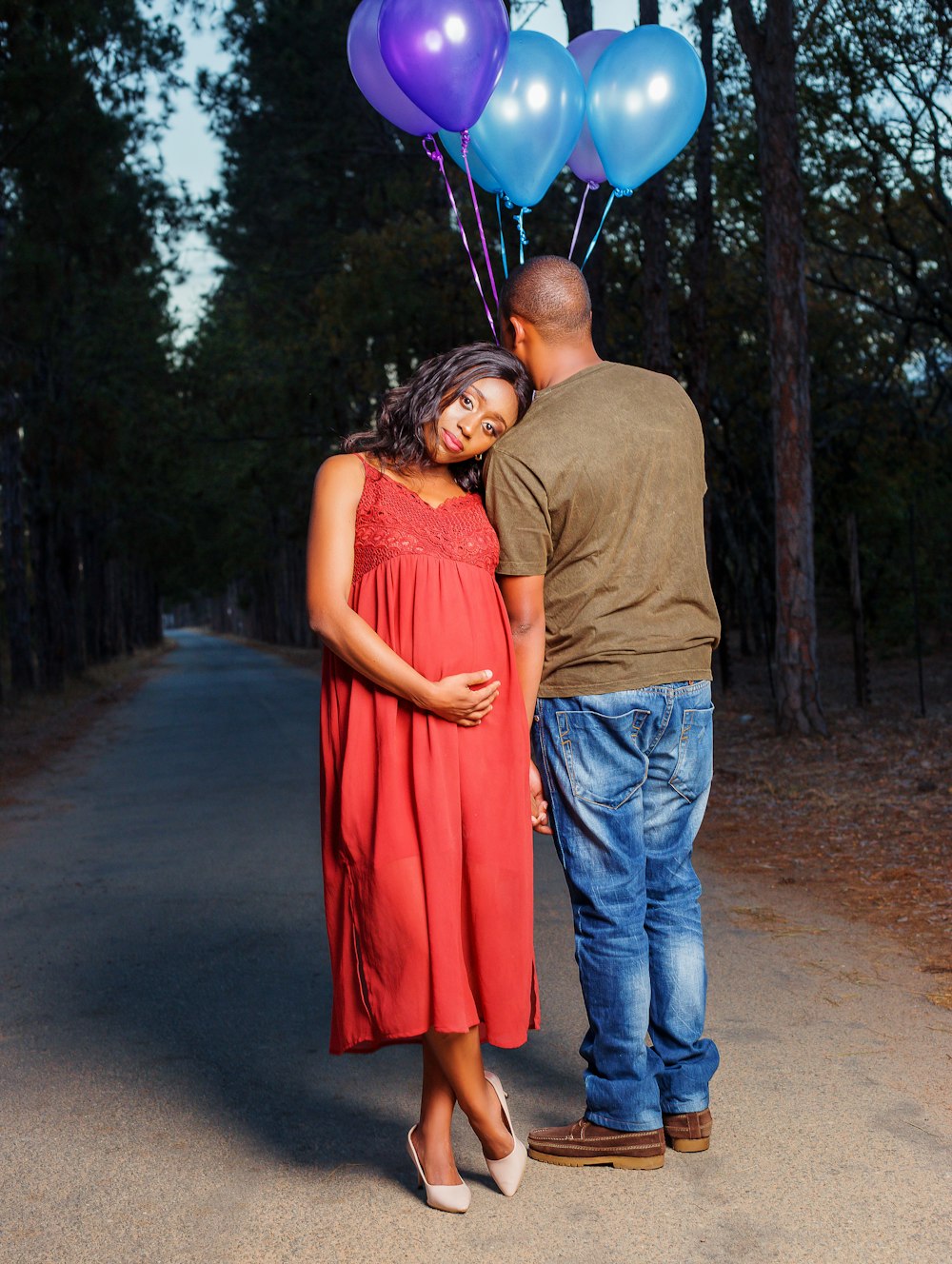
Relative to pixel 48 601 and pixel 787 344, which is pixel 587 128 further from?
pixel 48 601

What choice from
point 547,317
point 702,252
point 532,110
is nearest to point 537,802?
point 547,317

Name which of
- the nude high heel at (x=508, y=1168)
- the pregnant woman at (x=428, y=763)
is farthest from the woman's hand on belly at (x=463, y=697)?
the nude high heel at (x=508, y=1168)

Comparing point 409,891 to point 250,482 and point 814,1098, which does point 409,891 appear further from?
point 250,482

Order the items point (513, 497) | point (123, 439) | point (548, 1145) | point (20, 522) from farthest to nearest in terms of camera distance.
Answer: point (123, 439) → point (20, 522) → point (548, 1145) → point (513, 497)

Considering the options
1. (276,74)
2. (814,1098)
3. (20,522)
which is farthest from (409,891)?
(276,74)

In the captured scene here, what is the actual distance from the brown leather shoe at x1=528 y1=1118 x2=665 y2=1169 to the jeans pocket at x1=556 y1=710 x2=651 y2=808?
86 cm

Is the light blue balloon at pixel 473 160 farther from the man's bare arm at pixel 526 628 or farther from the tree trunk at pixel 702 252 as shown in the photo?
the tree trunk at pixel 702 252

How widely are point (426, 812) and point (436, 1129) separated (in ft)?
2.71

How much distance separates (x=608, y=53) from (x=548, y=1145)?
4073 millimetres

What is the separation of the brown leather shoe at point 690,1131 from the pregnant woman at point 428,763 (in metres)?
0.45

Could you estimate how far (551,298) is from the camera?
3.45 metres

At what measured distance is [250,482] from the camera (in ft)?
104

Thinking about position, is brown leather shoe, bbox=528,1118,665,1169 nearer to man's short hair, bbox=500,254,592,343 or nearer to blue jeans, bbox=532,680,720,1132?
blue jeans, bbox=532,680,720,1132

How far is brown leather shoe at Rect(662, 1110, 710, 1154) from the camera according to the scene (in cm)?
352
